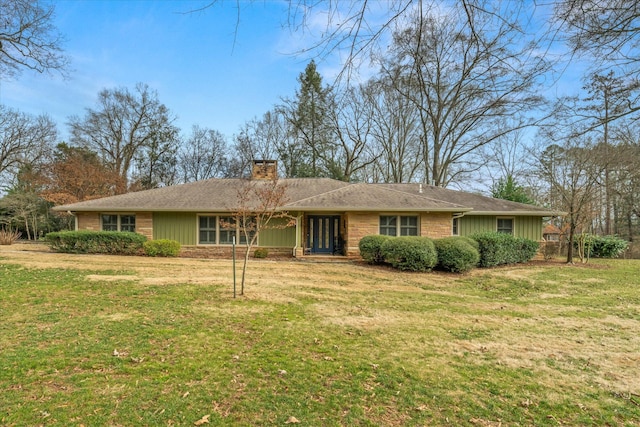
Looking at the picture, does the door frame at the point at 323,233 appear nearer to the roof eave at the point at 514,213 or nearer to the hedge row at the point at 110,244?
the hedge row at the point at 110,244

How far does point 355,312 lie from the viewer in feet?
20.1

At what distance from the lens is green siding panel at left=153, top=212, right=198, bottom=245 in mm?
15109

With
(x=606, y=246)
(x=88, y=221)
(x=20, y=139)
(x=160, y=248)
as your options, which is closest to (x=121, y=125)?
(x=20, y=139)

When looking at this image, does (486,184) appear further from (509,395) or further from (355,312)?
(509,395)

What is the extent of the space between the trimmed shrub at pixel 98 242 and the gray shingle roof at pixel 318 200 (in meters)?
1.49

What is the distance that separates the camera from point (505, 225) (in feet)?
53.0

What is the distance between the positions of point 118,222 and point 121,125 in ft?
59.7

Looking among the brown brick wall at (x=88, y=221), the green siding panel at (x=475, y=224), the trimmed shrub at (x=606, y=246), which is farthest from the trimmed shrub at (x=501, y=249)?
the brown brick wall at (x=88, y=221)

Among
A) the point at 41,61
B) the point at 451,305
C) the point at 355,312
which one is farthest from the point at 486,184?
the point at 41,61

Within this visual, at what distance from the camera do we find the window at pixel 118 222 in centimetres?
1535

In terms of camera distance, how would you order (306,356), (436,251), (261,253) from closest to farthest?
1. (306,356)
2. (436,251)
3. (261,253)

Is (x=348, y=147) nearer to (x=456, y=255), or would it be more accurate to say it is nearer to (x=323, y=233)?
(x=323, y=233)

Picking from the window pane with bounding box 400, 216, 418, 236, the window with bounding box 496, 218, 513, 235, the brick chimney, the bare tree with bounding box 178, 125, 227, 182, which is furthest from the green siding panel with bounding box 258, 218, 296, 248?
the bare tree with bounding box 178, 125, 227, 182

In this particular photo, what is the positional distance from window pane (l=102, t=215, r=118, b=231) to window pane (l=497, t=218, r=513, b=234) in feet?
62.6
